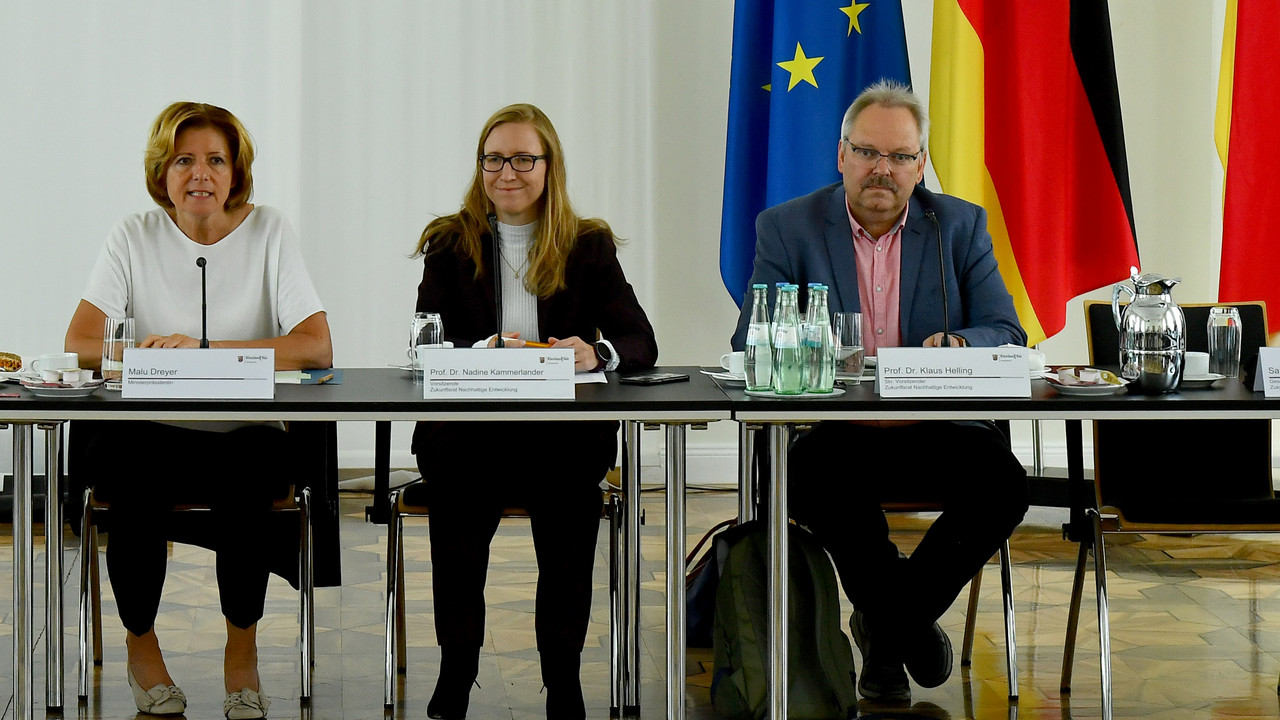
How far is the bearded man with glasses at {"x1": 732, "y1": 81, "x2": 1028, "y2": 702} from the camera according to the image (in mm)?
2416

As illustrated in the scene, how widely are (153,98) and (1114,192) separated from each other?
3393 mm

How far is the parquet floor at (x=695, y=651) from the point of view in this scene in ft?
8.01

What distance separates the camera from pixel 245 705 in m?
2.35

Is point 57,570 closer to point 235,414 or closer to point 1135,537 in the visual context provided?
point 235,414

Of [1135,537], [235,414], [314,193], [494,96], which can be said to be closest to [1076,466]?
[1135,537]

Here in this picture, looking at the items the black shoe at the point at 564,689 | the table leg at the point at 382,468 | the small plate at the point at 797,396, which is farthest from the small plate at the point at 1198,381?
the table leg at the point at 382,468

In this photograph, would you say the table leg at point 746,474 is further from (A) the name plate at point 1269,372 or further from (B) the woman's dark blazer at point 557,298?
(A) the name plate at point 1269,372

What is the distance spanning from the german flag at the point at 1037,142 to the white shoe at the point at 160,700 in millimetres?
2821

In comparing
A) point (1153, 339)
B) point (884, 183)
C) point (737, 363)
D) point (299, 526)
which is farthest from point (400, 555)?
point (1153, 339)

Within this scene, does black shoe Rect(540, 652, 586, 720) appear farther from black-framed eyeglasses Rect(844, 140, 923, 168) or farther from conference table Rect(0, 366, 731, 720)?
black-framed eyeglasses Rect(844, 140, 923, 168)

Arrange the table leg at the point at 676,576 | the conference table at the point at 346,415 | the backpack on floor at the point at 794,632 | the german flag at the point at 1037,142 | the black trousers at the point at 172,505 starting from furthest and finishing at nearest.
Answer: the german flag at the point at 1037,142 < the black trousers at the point at 172,505 < the backpack on floor at the point at 794,632 < the table leg at the point at 676,576 < the conference table at the point at 346,415

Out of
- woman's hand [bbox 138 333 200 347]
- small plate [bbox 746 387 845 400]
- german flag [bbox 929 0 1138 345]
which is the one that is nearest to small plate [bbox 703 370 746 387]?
small plate [bbox 746 387 845 400]

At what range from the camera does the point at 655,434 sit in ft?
16.3

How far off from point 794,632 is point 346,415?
2.95 feet
